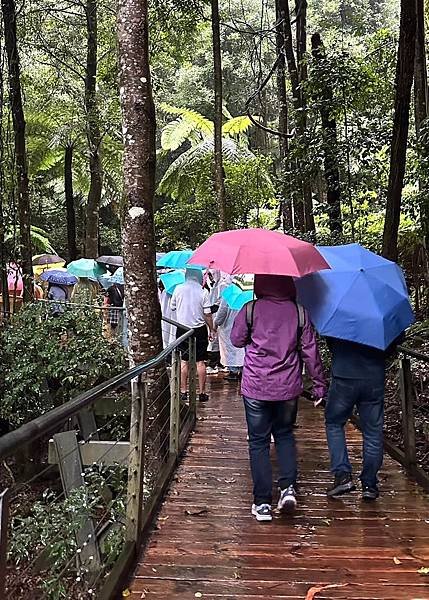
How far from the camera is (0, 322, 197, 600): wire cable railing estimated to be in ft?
8.38

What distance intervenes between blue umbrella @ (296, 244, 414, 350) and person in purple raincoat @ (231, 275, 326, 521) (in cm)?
18

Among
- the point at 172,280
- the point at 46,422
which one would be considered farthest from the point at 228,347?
the point at 46,422

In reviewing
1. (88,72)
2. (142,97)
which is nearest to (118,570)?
(142,97)

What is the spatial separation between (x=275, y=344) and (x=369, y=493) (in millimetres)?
1253

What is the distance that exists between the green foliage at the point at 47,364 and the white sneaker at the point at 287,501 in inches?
136

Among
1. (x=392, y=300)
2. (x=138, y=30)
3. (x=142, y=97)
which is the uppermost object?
(x=138, y=30)

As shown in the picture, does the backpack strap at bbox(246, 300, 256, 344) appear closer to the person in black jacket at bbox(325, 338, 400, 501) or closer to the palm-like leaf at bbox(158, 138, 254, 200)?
the person in black jacket at bbox(325, 338, 400, 501)

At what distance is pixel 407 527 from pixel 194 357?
129 inches

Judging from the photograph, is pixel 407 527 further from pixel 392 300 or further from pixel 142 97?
pixel 142 97

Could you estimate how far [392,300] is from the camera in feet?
14.4

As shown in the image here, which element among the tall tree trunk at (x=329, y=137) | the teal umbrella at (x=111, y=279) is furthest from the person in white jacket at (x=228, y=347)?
the teal umbrella at (x=111, y=279)

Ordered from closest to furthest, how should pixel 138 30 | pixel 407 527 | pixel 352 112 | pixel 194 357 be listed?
pixel 407 527 → pixel 138 30 → pixel 194 357 → pixel 352 112

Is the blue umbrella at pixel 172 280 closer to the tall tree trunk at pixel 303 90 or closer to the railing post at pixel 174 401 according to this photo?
the tall tree trunk at pixel 303 90

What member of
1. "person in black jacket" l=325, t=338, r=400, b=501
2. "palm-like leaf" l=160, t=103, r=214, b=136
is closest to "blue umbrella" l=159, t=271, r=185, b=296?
"person in black jacket" l=325, t=338, r=400, b=501
